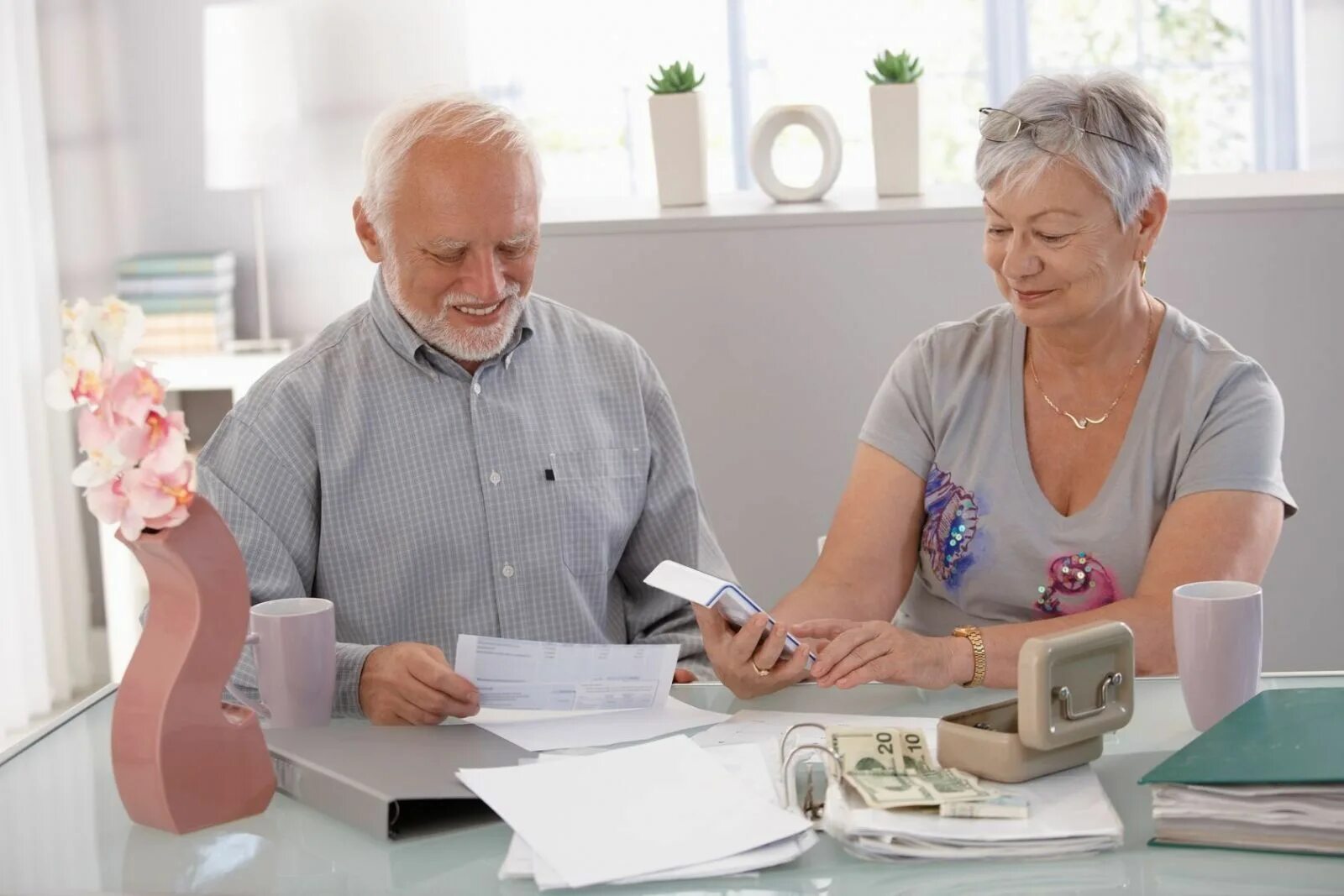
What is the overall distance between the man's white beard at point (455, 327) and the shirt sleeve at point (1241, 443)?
0.83 m

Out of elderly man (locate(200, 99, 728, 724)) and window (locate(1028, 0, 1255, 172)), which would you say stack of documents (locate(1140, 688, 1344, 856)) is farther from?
window (locate(1028, 0, 1255, 172))

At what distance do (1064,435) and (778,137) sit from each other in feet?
4.34

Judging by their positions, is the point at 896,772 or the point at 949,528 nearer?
the point at 896,772

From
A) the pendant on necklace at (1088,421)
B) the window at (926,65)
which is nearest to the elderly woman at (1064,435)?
the pendant on necklace at (1088,421)

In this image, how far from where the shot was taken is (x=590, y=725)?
60.9 inches

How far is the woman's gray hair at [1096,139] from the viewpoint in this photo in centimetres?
191

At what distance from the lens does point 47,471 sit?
4.23 meters

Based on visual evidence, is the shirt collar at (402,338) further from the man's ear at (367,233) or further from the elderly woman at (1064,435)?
the elderly woman at (1064,435)

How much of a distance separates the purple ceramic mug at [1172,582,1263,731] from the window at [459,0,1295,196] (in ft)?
13.5

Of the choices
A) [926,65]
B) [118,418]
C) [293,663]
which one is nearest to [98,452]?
[118,418]

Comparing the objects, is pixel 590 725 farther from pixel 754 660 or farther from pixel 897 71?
pixel 897 71

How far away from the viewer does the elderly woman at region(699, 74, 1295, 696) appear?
189 centimetres

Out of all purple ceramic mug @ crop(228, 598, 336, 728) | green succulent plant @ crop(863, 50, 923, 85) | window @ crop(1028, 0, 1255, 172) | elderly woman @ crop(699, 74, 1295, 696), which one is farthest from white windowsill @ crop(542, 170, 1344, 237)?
window @ crop(1028, 0, 1255, 172)

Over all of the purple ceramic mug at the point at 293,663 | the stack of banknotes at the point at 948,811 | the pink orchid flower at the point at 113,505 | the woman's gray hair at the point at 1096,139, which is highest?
the woman's gray hair at the point at 1096,139
